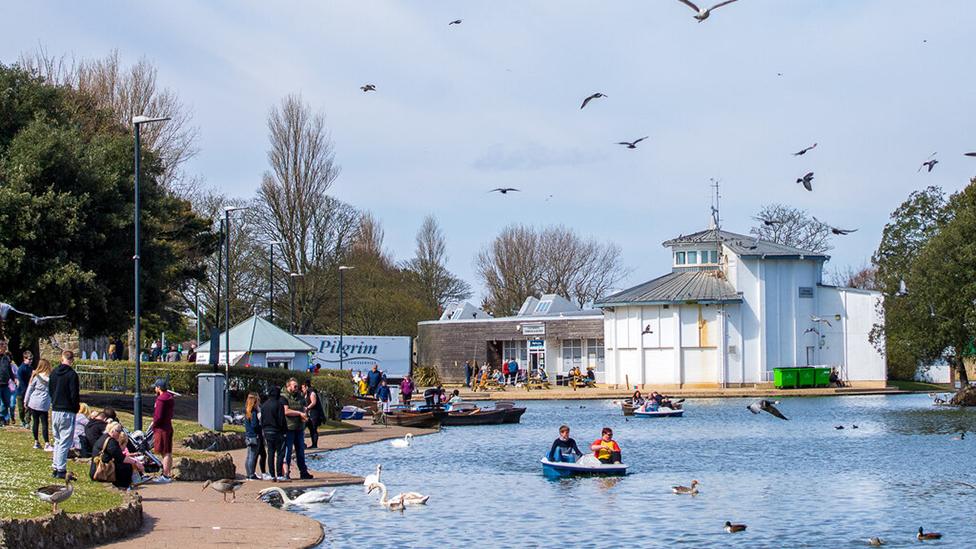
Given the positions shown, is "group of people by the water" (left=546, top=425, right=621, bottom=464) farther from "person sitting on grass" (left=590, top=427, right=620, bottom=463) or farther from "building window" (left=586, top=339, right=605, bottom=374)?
"building window" (left=586, top=339, right=605, bottom=374)

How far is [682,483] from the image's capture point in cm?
3103

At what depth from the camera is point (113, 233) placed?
132 ft

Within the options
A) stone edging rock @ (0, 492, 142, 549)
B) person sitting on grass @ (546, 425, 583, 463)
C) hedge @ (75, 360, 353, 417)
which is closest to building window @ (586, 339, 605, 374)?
hedge @ (75, 360, 353, 417)

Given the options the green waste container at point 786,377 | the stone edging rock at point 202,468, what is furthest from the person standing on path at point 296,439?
the green waste container at point 786,377

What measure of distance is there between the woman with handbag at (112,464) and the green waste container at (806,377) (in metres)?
67.1

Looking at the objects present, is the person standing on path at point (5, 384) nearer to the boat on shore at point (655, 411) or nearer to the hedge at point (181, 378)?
the hedge at point (181, 378)

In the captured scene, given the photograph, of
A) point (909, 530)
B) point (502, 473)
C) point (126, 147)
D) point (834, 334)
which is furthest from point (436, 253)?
point (909, 530)

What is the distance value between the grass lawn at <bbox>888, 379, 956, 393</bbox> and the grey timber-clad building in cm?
2078

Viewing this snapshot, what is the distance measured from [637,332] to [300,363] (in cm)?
3460

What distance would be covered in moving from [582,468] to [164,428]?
10147 millimetres

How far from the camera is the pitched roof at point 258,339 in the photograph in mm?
56094

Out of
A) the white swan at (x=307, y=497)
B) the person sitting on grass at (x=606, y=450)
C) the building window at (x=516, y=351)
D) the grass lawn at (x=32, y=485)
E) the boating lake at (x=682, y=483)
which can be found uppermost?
the building window at (x=516, y=351)

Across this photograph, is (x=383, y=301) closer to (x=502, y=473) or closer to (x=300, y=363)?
(x=300, y=363)

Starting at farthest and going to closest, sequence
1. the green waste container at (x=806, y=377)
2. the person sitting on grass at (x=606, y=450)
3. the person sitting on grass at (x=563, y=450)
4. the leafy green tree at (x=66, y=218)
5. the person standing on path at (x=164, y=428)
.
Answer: the green waste container at (x=806, y=377) → the leafy green tree at (x=66, y=218) → the person sitting on grass at (x=606, y=450) → the person sitting on grass at (x=563, y=450) → the person standing on path at (x=164, y=428)
